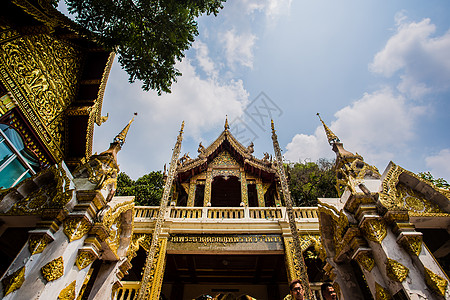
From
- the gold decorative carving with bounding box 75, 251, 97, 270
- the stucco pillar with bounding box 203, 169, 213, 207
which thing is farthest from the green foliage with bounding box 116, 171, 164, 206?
the gold decorative carving with bounding box 75, 251, 97, 270

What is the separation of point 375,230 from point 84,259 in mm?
4270

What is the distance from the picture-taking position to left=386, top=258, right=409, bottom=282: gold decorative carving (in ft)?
9.90

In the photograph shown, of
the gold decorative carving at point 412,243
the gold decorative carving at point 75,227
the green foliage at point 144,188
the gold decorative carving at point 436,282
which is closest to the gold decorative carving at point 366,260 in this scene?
the gold decorative carving at point 412,243

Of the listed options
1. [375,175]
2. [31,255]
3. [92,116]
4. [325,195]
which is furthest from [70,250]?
[325,195]

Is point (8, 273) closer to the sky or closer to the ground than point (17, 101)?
closer to the ground

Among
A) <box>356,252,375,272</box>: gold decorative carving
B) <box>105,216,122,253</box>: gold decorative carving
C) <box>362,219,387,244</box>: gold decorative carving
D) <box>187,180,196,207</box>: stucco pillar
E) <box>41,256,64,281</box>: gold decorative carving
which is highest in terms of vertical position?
<box>187,180,196,207</box>: stucco pillar

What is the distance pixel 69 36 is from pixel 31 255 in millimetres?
6075

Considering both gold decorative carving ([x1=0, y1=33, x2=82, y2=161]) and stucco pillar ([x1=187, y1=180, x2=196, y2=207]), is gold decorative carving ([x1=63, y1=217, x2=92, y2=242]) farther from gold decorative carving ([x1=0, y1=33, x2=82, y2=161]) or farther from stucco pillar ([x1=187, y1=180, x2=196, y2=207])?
stucco pillar ([x1=187, y1=180, x2=196, y2=207])

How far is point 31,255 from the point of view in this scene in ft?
10.2

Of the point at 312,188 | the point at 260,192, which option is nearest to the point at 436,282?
the point at 260,192

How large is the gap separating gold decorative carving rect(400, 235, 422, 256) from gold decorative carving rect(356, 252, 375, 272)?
1.56ft

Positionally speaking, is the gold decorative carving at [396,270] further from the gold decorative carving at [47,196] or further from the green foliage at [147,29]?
the green foliage at [147,29]

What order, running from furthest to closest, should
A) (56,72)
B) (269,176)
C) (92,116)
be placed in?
1. (269,176)
2. (92,116)
3. (56,72)

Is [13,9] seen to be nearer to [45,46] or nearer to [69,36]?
[45,46]
